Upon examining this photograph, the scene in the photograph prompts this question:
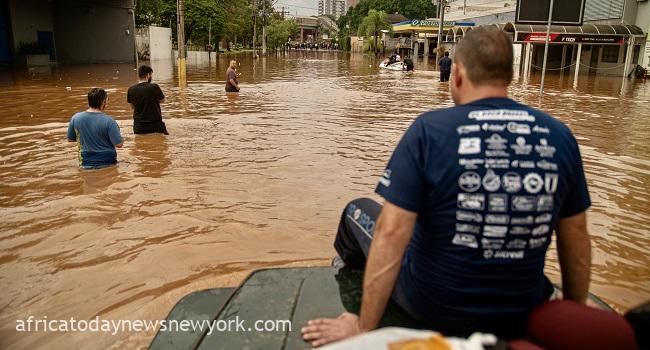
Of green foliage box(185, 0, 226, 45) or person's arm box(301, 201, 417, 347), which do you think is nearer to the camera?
person's arm box(301, 201, 417, 347)

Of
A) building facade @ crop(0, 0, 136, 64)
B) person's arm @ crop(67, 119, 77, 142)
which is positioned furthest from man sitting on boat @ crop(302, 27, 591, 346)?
building facade @ crop(0, 0, 136, 64)

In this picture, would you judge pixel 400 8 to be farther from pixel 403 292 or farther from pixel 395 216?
pixel 395 216

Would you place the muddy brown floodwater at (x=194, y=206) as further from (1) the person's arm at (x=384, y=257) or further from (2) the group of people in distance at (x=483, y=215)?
(2) the group of people in distance at (x=483, y=215)

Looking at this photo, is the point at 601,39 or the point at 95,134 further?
the point at 601,39

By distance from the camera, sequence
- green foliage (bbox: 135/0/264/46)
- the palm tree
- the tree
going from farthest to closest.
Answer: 1. the tree
2. the palm tree
3. green foliage (bbox: 135/0/264/46)

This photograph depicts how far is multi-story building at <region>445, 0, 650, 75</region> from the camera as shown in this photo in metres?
30.8

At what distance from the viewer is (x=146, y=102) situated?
9648 millimetres

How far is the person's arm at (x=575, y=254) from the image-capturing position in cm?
232

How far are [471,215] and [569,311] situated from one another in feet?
1.65

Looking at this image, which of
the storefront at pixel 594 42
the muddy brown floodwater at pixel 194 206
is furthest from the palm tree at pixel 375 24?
the muddy brown floodwater at pixel 194 206

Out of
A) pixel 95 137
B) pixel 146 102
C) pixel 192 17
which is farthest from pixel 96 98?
pixel 192 17

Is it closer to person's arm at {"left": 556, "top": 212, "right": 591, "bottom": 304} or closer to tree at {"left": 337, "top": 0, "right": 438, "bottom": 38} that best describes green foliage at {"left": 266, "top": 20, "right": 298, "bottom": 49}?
tree at {"left": 337, "top": 0, "right": 438, "bottom": 38}

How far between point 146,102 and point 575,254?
8.71 metres

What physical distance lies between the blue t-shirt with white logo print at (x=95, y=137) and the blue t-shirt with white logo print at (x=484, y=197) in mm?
5901
